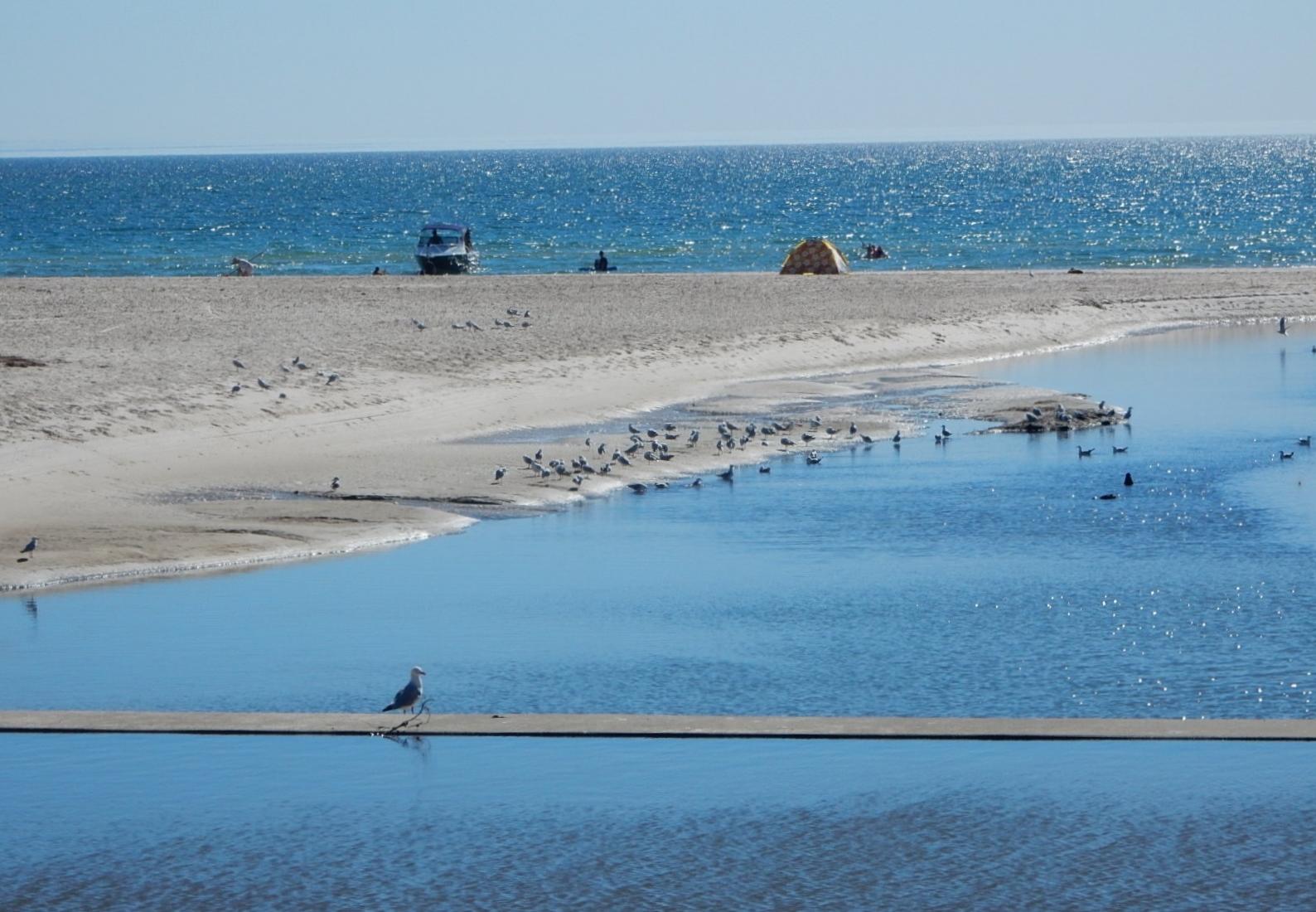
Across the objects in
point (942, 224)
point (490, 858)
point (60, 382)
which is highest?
point (942, 224)

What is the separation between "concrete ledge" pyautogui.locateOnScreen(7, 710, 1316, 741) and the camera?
41.9ft

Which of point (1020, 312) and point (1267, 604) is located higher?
point (1020, 312)

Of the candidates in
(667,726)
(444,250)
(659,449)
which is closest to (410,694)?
(667,726)

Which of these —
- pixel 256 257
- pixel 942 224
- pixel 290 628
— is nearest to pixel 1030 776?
pixel 290 628

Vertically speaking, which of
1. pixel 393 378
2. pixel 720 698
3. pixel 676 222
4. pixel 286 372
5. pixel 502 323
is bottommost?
pixel 720 698

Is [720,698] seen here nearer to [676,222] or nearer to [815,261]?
[815,261]

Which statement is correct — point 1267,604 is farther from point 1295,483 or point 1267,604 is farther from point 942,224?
point 942,224

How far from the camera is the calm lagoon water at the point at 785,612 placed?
47.3 ft

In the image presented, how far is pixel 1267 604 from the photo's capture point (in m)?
17.5

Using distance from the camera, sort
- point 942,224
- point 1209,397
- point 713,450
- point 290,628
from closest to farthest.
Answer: point 290,628
point 713,450
point 1209,397
point 942,224

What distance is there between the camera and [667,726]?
12969 millimetres

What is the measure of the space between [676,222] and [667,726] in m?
87.6

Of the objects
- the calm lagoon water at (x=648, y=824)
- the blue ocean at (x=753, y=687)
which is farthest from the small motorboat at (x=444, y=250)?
the calm lagoon water at (x=648, y=824)

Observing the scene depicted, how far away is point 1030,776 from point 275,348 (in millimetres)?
22772
